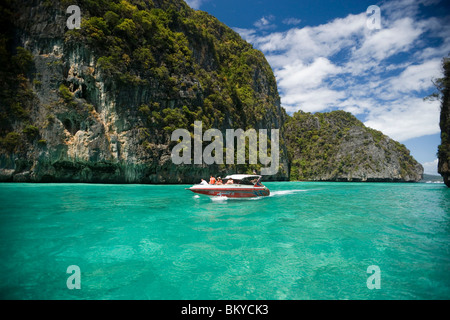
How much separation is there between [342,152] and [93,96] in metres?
90.8

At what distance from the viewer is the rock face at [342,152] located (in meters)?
83.4

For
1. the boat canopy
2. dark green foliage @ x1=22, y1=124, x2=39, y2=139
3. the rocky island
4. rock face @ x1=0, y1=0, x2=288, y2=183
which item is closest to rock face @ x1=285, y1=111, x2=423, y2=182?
the rocky island

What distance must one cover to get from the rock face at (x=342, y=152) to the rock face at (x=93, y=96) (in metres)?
62.4

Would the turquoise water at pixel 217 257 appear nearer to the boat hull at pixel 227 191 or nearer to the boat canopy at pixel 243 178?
the boat hull at pixel 227 191

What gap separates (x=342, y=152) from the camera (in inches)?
3568

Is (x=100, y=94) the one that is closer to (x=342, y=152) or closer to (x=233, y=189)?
(x=233, y=189)

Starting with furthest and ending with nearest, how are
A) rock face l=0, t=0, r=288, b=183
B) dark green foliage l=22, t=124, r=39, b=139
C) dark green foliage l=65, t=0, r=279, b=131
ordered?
dark green foliage l=65, t=0, r=279, b=131
rock face l=0, t=0, r=288, b=183
dark green foliage l=22, t=124, r=39, b=139

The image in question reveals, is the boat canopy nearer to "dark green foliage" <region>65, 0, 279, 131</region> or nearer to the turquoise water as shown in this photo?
the turquoise water

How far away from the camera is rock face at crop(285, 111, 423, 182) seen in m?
83.4

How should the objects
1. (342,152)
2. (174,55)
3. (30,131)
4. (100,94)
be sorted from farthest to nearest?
(342,152) < (174,55) < (100,94) < (30,131)

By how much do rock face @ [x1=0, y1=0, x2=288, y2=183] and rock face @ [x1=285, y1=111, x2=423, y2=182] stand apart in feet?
205

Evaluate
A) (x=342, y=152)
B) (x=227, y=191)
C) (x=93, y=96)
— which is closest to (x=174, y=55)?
(x=93, y=96)
